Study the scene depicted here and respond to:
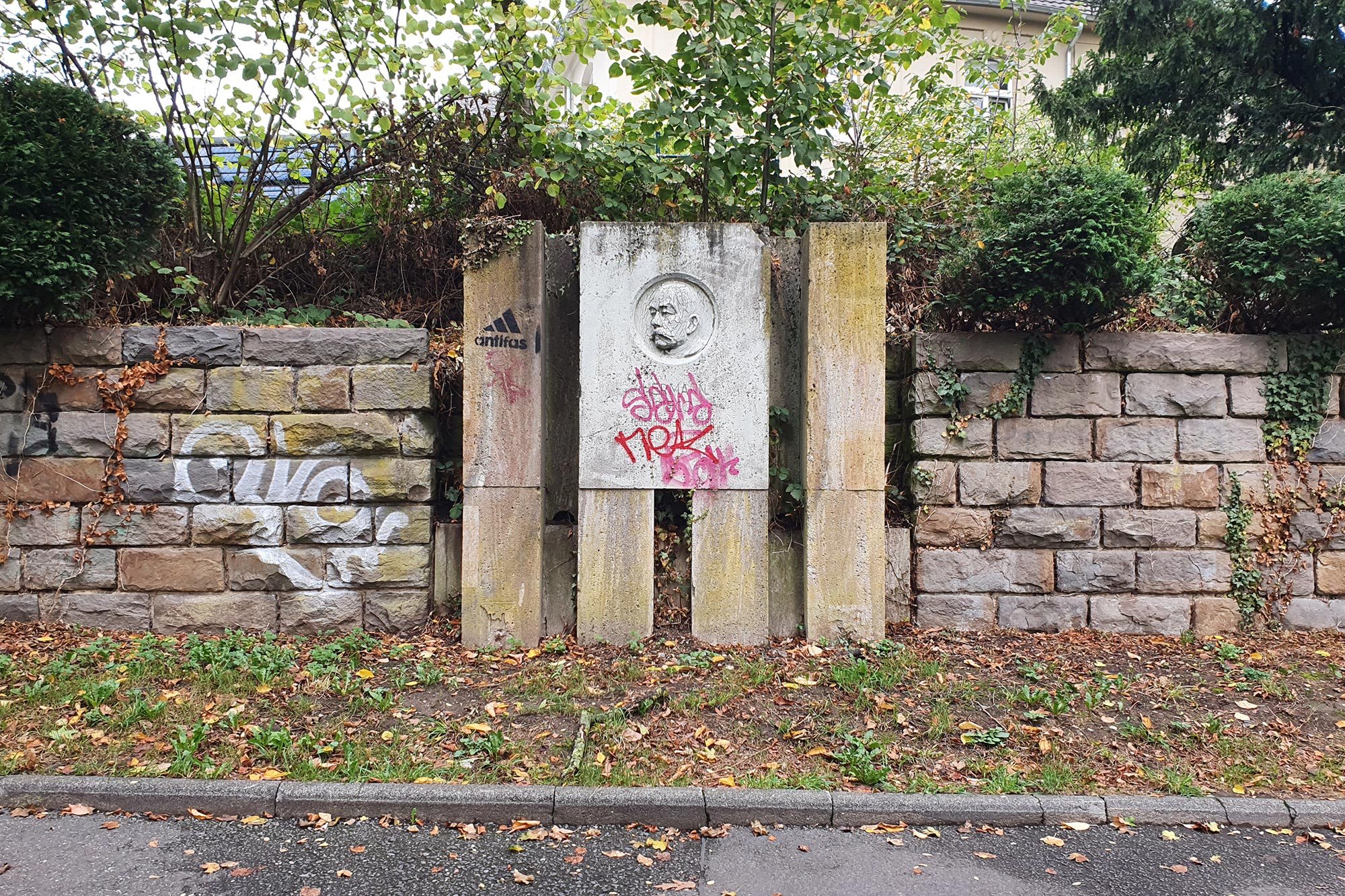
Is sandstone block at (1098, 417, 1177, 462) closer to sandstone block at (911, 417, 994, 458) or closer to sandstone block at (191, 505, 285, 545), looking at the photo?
sandstone block at (911, 417, 994, 458)

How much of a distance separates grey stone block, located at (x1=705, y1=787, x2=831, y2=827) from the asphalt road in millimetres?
Result: 63

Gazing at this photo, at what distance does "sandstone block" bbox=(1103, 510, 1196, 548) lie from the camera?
5.79 m

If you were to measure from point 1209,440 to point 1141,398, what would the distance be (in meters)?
0.56

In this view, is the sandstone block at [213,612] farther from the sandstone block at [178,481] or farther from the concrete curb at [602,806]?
the concrete curb at [602,806]

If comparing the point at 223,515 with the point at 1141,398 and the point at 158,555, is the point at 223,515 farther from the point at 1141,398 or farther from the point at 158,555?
the point at 1141,398

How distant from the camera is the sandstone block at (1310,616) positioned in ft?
19.2

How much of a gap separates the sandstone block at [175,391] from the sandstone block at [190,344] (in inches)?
3.4

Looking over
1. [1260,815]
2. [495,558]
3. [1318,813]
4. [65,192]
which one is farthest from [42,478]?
[1318,813]

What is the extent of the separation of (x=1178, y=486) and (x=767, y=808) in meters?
3.99

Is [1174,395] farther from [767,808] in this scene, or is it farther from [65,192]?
[65,192]

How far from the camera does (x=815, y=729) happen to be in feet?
14.0

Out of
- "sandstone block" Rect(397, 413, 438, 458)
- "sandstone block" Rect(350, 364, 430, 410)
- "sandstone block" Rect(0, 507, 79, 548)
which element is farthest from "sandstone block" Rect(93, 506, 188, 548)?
"sandstone block" Rect(397, 413, 438, 458)

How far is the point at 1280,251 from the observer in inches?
221

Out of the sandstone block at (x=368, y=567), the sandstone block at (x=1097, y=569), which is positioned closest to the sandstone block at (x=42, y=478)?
the sandstone block at (x=368, y=567)
